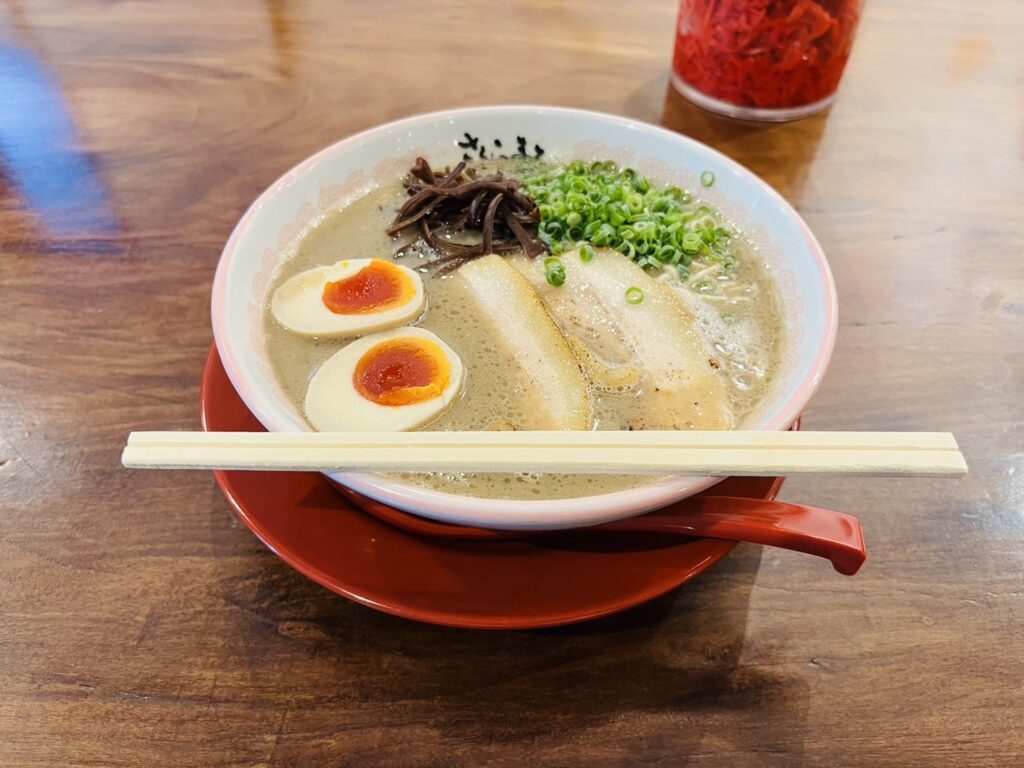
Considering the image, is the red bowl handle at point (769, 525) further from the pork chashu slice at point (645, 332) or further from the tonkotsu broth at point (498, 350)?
the pork chashu slice at point (645, 332)

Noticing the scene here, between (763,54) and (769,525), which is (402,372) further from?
(763,54)

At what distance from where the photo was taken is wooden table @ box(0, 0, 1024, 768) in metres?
0.94

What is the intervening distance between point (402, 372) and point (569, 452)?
0.43 meters

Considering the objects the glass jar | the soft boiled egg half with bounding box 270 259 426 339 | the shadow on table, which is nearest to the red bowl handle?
the shadow on table

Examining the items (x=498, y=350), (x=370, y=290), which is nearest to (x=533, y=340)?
(x=498, y=350)

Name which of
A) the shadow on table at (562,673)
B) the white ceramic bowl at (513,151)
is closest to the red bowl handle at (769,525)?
the white ceramic bowl at (513,151)

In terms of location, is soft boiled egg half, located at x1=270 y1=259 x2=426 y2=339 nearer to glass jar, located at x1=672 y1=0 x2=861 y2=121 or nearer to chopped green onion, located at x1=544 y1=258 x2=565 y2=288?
chopped green onion, located at x1=544 y1=258 x2=565 y2=288

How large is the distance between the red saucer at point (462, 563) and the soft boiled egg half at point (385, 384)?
0.13 metres

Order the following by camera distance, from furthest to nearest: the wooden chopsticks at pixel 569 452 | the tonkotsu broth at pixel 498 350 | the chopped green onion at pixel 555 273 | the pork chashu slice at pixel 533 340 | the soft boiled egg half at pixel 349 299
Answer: the chopped green onion at pixel 555 273 < the soft boiled egg half at pixel 349 299 < the pork chashu slice at pixel 533 340 < the tonkotsu broth at pixel 498 350 < the wooden chopsticks at pixel 569 452

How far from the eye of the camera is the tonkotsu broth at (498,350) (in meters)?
1.09

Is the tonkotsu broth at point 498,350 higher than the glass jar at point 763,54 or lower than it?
lower

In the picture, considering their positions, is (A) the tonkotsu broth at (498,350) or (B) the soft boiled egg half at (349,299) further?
(B) the soft boiled egg half at (349,299)

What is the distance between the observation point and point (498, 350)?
52.5 inches

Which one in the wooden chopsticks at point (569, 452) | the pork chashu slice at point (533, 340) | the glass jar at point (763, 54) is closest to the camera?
the wooden chopsticks at point (569, 452)
